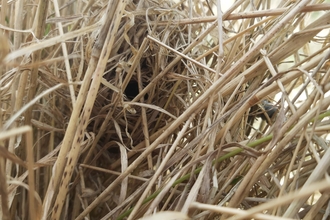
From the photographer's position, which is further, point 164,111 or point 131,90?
point 131,90

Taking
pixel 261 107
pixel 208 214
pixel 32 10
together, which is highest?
pixel 32 10

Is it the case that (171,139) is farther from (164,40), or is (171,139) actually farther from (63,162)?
(63,162)

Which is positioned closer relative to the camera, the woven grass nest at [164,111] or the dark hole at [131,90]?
the woven grass nest at [164,111]

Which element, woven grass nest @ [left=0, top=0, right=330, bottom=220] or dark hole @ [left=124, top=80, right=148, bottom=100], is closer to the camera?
woven grass nest @ [left=0, top=0, right=330, bottom=220]

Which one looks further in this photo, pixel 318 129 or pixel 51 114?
pixel 51 114

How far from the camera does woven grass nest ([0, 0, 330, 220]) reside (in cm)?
47

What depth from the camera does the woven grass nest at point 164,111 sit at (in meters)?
0.47

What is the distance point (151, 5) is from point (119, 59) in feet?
0.37

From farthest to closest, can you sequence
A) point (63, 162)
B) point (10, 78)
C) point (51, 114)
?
point (51, 114) → point (10, 78) → point (63, 162)

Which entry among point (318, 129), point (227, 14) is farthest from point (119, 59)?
point (318, 129)

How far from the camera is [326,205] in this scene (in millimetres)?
504

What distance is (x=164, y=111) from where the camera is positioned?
23.9 inches

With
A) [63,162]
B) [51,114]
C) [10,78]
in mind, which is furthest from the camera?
[51,114]

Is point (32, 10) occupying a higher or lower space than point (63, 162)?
higher
